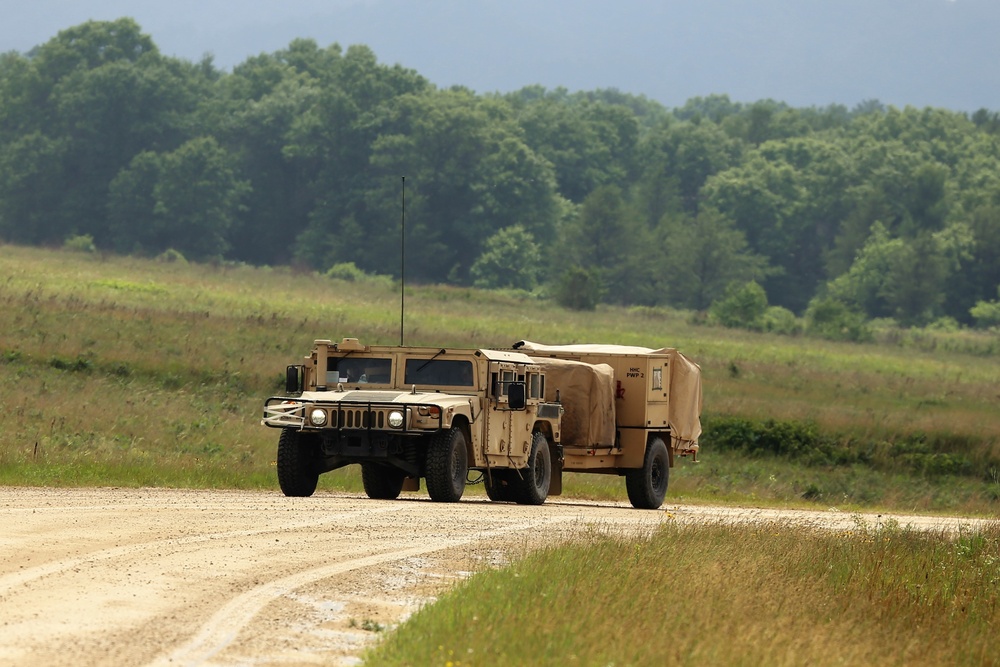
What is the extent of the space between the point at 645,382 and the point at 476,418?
467 cm

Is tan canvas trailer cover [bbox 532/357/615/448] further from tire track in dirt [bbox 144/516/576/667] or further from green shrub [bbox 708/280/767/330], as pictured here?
green shrub [bbox 708/280/767/330]

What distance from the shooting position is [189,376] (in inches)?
1513

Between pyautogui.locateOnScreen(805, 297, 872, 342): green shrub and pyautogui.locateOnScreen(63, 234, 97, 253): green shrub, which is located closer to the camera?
pyautogui.locateOnScreen(805, 297, 872, 342): green shrub

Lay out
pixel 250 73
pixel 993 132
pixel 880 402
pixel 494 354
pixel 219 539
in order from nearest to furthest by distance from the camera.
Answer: pixel 219 539
pixel 494 354
pixel 880 402
pixel 250 73
pixel 993 132

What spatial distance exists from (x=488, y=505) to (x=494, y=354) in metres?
1.99

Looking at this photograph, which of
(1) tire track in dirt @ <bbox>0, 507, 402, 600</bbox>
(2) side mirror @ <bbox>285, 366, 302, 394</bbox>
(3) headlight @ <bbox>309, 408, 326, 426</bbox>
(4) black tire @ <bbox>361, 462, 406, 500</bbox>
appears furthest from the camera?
(4) black tire @ <bbox>361, 462, 406, 500</bbox>

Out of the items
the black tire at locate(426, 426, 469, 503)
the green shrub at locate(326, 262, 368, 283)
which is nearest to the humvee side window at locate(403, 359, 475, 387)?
the black tire at locate(426, 426, 469, 503)

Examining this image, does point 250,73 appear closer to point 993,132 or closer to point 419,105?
point 419,105

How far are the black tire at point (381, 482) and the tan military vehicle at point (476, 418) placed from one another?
0.07ft

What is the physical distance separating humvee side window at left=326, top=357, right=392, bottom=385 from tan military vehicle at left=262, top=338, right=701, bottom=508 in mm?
13

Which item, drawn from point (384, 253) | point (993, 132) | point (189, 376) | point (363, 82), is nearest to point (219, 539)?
point (189, 376)

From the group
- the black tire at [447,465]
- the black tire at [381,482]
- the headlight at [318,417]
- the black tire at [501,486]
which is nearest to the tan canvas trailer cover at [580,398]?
A: the black tire at [501,486]

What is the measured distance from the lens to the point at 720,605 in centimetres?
1191

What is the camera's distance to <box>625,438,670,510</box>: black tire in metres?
24.7
